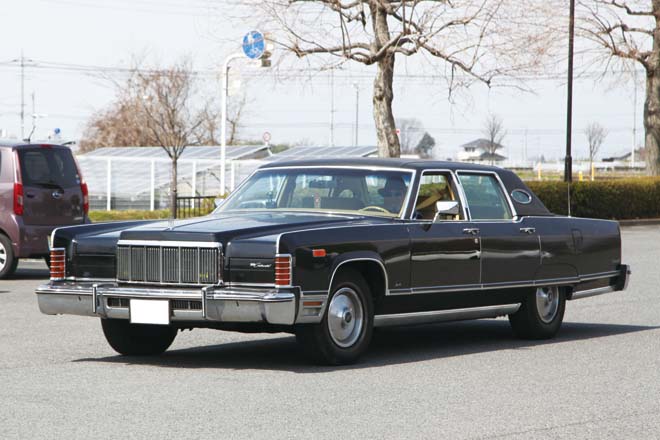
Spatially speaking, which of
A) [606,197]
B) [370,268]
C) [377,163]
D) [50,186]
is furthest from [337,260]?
[606,197]

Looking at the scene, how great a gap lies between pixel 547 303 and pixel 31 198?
848 centimetres

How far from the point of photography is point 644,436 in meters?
6.43

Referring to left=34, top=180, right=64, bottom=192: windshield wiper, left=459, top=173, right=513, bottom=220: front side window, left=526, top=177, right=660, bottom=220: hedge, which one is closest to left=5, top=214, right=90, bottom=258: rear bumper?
left=34, top=180, right=64, bottom=192: windshield wiper

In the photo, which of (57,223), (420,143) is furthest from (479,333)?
(420,143)

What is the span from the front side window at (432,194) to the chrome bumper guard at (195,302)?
1.95 meters

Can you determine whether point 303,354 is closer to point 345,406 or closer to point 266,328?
point 266,328

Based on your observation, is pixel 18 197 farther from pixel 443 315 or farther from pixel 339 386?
pixel 339 386

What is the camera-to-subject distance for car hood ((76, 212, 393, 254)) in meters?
8.52

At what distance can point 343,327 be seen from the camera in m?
8.87

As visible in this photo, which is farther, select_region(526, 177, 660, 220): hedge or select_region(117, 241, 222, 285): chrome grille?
select_region(526, 177, 660, 220): hedge

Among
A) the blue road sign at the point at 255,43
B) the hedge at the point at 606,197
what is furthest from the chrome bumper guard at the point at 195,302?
the hedge at the point at 606,197

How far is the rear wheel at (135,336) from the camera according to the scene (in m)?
9.39

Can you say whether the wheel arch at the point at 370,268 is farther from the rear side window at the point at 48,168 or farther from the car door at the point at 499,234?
the rear side window at the point at 48,168

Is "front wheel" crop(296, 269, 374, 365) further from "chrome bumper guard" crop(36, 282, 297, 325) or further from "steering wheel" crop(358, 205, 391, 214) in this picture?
"steering wheel" crop(358, 205, 391, 214)
